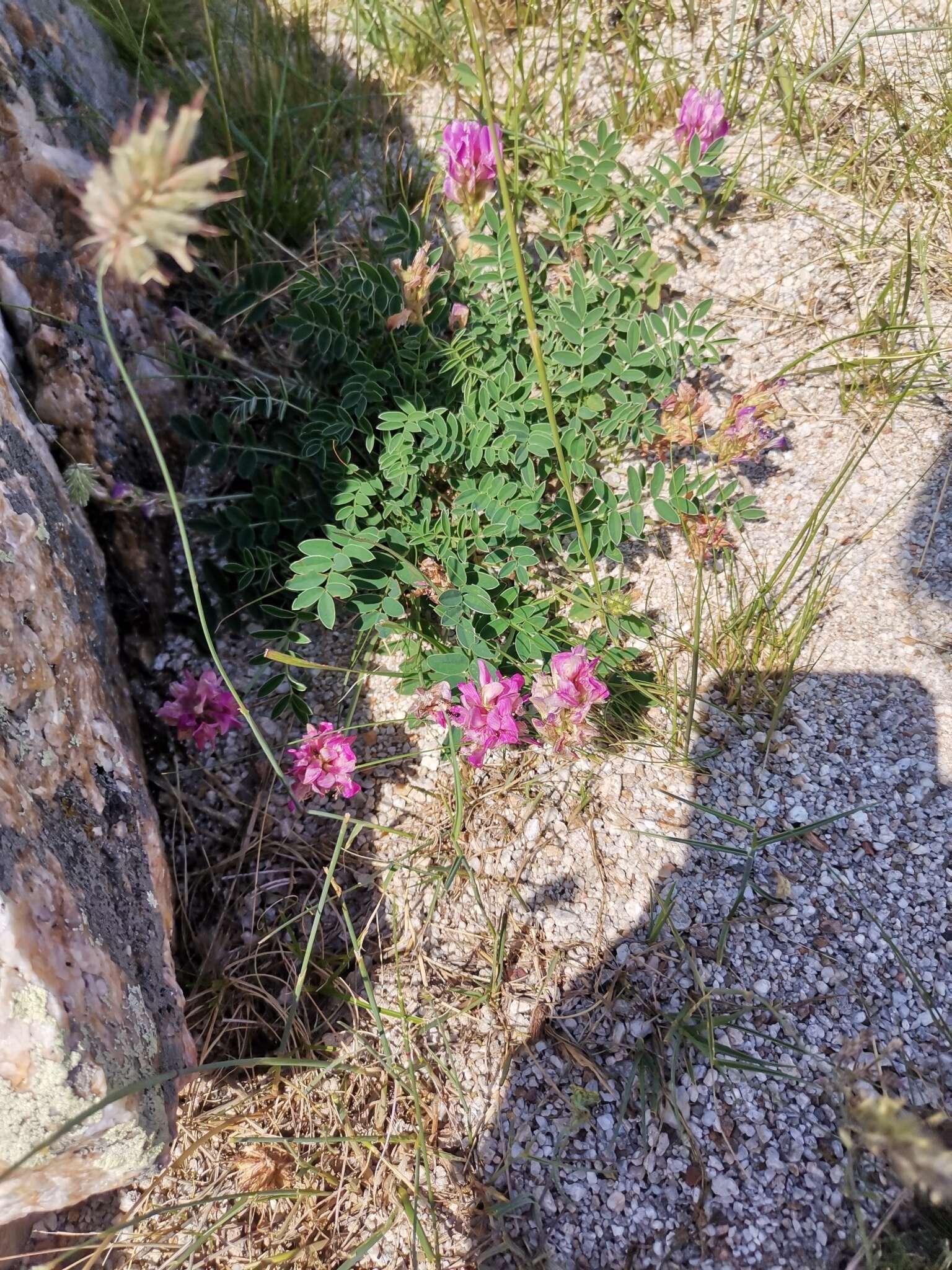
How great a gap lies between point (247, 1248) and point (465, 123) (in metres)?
2.48

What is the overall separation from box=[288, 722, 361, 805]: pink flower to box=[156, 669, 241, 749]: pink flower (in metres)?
0.21

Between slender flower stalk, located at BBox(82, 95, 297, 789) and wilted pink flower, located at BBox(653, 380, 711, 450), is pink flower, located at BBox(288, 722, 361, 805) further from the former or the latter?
slender flower stalk, located at BBox(82, 95, 297, 789)

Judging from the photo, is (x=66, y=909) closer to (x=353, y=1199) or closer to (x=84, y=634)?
(x=84, y=634)

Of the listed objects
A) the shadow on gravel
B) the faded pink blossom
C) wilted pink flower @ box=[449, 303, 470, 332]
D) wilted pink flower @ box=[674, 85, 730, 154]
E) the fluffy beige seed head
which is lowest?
the shadow on gravel

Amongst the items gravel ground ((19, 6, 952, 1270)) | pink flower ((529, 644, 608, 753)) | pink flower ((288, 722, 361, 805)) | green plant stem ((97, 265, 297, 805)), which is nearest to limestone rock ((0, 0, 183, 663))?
green plant stem ((97, 265, 297, 805))

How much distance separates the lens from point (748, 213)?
2645 millimetres

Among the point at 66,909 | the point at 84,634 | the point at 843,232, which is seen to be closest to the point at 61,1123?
the point at 66,909

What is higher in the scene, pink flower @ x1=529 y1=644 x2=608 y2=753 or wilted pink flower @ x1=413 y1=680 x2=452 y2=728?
pink flower @ x1=529 y1=644 x2=608 y2=753

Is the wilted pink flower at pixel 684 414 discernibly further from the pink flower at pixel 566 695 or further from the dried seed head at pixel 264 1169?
the dried seed head at pixel 264 1169

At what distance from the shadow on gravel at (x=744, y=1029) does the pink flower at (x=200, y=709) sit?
36.4 inches

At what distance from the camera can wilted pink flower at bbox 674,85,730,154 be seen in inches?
88.0

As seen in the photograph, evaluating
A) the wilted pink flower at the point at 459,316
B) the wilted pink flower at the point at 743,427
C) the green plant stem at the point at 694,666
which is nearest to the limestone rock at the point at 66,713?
the wilted pink flower at the point at 459,316

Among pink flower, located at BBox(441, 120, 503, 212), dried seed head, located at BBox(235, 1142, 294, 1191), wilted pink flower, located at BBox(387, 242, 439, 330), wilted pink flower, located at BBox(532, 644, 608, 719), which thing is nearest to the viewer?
dried seed head, located at BBox(235, 1142, 294, 1191)

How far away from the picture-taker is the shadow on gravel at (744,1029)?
147cm
